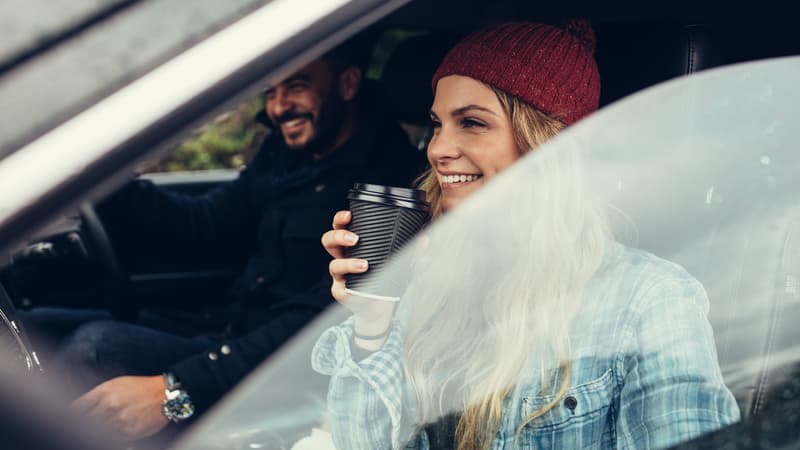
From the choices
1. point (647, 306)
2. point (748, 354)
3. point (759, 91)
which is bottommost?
point (748, 354)

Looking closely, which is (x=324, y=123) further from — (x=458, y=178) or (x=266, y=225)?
(x=458, y=178)

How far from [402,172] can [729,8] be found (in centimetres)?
74

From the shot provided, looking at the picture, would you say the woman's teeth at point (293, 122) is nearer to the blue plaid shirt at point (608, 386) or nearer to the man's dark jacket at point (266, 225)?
the man's dark jacket at point (266, 225)

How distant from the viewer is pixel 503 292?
128 cm

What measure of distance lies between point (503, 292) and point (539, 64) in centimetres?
44

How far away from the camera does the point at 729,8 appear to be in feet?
5.03

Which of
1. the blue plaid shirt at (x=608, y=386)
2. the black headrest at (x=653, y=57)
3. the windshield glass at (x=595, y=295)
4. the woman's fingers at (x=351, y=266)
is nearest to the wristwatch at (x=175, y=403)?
the windshield glass at (x=595, y=295)

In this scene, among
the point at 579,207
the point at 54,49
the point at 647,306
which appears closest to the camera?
the point at 54,49

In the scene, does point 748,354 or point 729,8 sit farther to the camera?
point 729,8

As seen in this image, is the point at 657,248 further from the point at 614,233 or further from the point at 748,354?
the point at 748,354

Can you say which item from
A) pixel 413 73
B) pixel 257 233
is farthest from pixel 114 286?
pixel 413 73

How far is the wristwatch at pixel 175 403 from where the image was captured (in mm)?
1533

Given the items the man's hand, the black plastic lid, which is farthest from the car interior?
the black plastic lid

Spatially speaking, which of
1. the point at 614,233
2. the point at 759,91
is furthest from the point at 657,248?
Result: the point at 759,91
